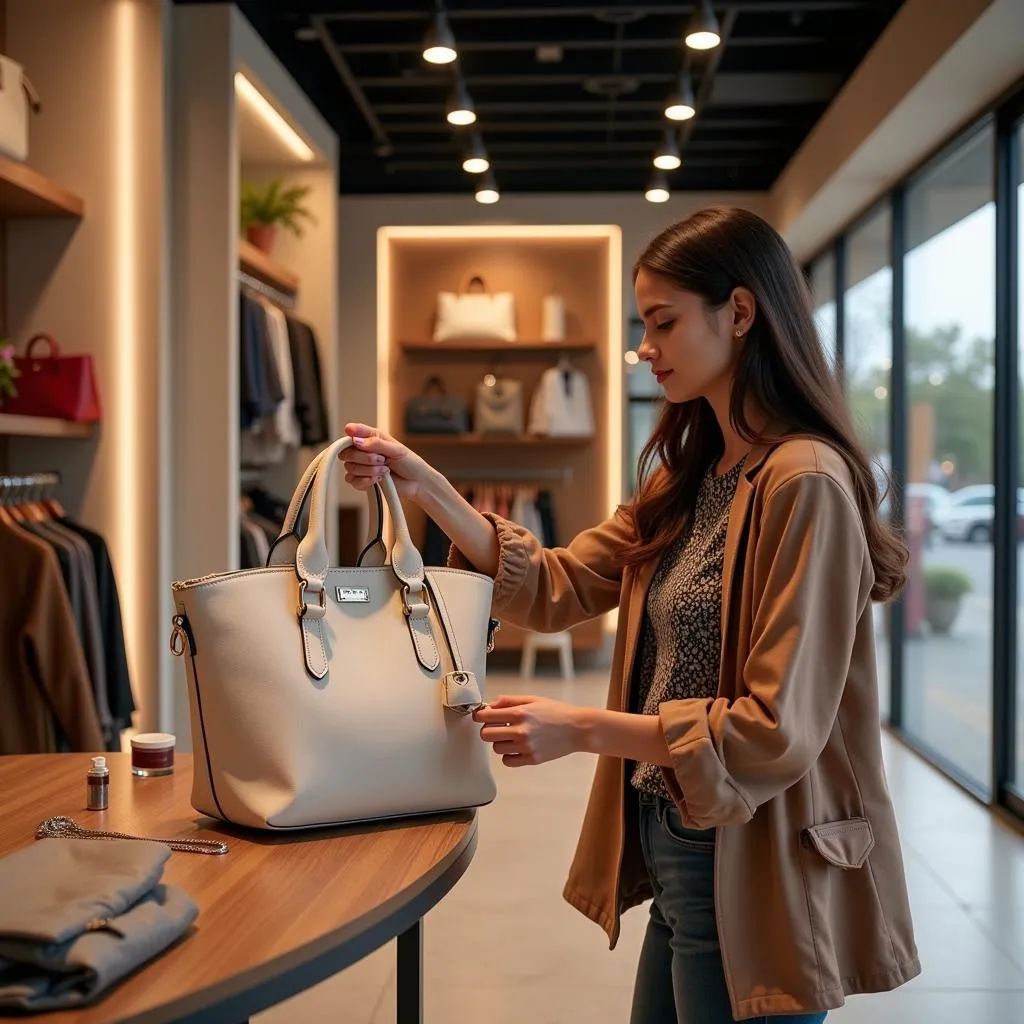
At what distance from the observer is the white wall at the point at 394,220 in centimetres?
779

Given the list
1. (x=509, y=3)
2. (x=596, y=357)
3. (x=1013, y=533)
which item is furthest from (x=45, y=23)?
(x=596, y=357)

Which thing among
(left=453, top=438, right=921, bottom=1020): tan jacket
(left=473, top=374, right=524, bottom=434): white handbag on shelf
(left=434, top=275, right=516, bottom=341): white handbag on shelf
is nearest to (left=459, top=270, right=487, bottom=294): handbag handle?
(left=434, top=275, right=516, bottom=341): white handbag on shelf

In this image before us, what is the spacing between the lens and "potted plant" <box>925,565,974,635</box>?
4.93 m

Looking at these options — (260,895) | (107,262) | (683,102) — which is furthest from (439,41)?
(260,895)

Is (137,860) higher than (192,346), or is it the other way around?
(192,346)

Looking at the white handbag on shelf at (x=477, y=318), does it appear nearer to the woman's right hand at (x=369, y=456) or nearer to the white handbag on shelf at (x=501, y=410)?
the white handbag on shelf at (x=501, y=410)

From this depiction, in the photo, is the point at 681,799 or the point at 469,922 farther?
the point at 469,922

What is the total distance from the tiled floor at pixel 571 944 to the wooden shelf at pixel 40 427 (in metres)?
1.70

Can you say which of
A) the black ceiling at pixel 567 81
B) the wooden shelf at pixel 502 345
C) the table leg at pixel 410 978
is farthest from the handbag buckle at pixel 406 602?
the wooden shelf at pixel 502 345

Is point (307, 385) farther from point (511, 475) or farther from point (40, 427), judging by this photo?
point (511, 475)

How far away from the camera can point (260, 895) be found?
1.12 m

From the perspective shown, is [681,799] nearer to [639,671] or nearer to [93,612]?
[639,671]

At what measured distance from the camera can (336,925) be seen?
3.44 ft

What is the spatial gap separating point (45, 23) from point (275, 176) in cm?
201
